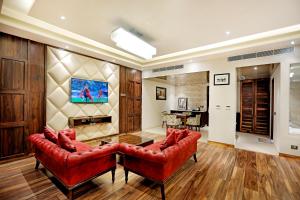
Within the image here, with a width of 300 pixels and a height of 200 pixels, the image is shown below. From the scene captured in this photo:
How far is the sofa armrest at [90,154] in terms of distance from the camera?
1.82 meters

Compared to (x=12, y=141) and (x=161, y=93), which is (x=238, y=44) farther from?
(x=12, y=141)

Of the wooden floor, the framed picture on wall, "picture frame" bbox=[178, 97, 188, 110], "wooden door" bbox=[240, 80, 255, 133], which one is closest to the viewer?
the wooden floor

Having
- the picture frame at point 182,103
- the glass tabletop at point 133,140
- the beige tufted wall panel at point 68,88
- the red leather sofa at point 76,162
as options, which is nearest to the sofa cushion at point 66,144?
the red leather sofa at point 76,162

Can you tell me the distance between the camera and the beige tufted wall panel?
12.4 ft

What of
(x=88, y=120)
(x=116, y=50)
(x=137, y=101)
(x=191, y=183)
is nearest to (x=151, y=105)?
(x=137, y=101)

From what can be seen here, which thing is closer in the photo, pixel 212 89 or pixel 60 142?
pixel 60 142

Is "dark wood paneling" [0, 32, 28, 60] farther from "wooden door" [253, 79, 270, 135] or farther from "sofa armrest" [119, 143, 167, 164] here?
"wooden door" [253, 79, 270, 135]

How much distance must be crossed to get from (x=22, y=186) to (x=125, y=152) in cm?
168

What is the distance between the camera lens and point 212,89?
4.70 metres

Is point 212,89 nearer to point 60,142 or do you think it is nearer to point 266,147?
point 266,147

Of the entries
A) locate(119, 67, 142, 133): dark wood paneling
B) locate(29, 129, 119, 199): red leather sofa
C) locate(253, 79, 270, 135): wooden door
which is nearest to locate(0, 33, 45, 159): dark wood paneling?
locate(29, 129, 119, 199): red leather sofa

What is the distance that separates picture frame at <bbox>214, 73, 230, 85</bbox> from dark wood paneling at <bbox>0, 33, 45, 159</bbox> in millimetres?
4859

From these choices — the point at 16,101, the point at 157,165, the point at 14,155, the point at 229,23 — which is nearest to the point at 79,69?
the point at 16,101

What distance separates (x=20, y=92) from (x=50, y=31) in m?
1.53
